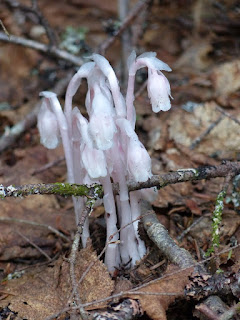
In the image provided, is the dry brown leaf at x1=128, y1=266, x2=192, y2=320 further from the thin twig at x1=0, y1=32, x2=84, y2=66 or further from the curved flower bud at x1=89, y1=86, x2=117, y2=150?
the thin twig at x1=0, y1=32, x2=84, y2=66

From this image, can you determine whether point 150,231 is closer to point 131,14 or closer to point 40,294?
point 40,294

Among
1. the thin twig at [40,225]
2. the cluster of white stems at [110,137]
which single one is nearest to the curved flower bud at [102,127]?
the cluster of white stems at [110,137]

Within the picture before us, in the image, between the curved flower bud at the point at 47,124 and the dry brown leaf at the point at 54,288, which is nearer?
the dry brown leaf at the point at 54,288

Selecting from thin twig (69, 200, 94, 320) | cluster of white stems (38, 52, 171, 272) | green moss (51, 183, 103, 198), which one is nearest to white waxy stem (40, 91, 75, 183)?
cluster of white stems (38, 52, 171, 272)

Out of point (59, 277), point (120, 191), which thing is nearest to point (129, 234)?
point (120, 191)

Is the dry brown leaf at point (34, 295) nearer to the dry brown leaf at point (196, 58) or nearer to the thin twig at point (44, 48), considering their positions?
the thin twig at point (44, 48)

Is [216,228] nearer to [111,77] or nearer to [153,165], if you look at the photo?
A: [111,77]
